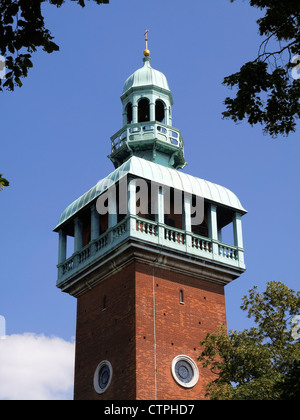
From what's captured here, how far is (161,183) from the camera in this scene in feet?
123

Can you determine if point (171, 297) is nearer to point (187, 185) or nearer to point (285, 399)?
point (187, 185)

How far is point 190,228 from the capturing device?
37812 millimetres

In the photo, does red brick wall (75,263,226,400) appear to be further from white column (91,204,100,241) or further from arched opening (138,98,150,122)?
arched opening (138,98,150,122)

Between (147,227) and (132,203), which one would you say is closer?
(132,203)

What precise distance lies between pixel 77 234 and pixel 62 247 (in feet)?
5.49

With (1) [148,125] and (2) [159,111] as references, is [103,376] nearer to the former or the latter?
(1) [148,125]

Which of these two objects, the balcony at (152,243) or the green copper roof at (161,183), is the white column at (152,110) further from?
the balcony at (152,243)

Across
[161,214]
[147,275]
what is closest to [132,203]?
[161,214]

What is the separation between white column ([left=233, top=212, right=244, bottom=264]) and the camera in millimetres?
39344

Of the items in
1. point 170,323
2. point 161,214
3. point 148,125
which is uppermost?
point 148,125

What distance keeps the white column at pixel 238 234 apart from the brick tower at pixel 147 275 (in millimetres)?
57

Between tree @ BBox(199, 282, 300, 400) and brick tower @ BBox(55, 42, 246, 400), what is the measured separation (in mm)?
6245

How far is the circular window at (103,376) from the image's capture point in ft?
116

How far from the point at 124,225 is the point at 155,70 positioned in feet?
42.0
